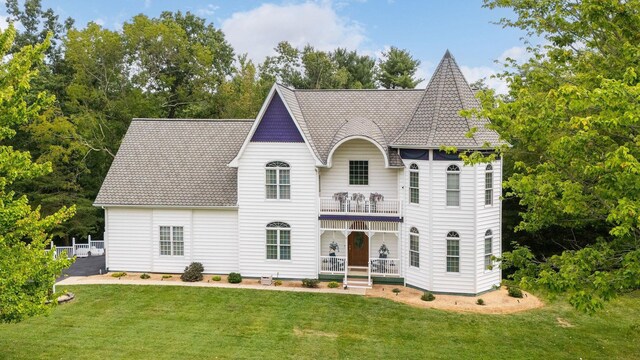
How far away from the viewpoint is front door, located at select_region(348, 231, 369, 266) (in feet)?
86.0

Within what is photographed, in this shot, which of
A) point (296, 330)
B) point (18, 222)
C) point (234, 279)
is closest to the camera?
point (18, 222)

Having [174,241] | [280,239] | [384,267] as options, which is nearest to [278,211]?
[280,239]

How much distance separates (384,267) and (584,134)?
15779 mm

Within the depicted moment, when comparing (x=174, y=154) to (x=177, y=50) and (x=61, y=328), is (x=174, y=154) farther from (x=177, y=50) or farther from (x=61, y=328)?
(x=177, y=50)

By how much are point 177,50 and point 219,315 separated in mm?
28357

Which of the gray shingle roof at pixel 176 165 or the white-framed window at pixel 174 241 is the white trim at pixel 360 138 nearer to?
the gray shingle roof at pixel 176 165

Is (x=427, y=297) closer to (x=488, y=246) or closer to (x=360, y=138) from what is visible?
(x=488, y=246)

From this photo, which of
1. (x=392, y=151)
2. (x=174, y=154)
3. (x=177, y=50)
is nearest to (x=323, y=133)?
(x=392, y=151)

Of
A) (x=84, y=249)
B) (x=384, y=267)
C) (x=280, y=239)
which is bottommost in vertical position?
(x=384, y=267)

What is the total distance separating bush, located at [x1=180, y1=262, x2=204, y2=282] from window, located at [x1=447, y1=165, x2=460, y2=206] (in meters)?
12.3

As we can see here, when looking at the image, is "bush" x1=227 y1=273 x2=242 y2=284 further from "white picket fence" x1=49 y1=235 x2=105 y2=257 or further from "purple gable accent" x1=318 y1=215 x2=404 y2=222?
"white picket fence" x1=49 y1=235 x2=105 y2=257

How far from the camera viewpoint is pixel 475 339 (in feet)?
58.6

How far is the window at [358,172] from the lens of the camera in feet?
83.6

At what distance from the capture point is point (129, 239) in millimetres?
26453
